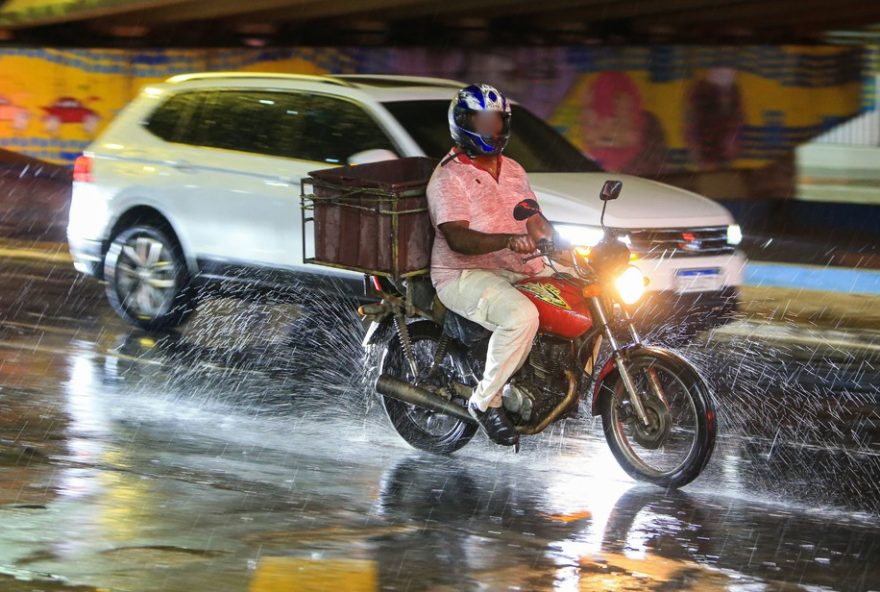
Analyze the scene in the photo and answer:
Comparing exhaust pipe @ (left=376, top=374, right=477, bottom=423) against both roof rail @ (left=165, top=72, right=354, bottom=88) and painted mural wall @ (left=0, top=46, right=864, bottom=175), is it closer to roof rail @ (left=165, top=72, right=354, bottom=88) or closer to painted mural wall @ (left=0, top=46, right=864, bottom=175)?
roof rail @ (left=165, top=72, right=354, bottom=88)

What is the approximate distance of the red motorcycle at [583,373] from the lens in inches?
255

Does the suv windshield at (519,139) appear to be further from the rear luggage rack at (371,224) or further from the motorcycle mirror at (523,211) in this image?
the motorcycle mirror at (523,211)

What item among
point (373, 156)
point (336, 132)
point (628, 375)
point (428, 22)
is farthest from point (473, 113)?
point (428, 22)

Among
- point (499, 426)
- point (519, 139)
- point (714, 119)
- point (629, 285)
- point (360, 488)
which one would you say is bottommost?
point (360, 488)

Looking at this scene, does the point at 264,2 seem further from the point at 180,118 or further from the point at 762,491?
the point at 762,491

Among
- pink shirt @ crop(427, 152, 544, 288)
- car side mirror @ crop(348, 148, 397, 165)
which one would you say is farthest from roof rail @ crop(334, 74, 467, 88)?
pink shirt @ crop(427, 152, 544, 288)

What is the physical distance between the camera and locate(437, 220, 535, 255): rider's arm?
6.58m

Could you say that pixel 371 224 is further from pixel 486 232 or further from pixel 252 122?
pixel 252 122

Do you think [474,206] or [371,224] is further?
[371,224]

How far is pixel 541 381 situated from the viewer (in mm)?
6820

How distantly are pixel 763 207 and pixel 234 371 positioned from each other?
10721 mm

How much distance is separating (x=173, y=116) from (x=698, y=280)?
13.9ft

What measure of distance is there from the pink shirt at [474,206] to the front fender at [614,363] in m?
0.65

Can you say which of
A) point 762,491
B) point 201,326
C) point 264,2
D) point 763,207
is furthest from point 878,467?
point 264,2
